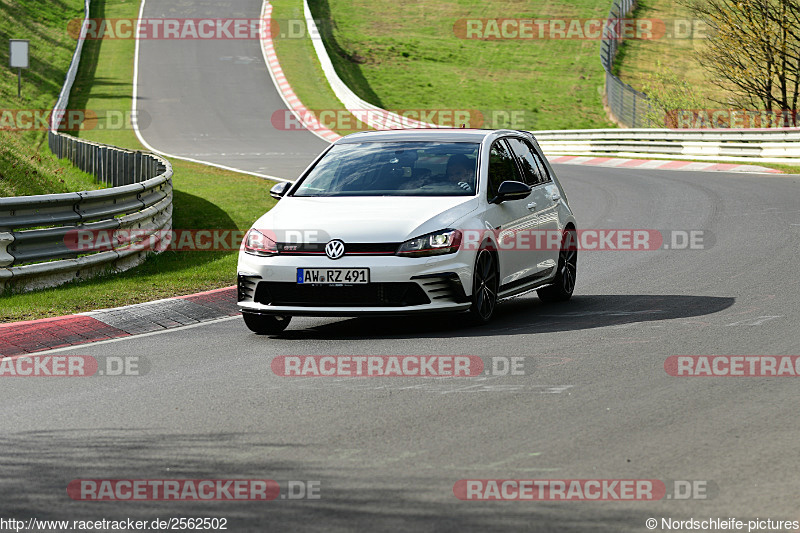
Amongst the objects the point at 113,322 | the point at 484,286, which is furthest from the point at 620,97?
the point at 113,322

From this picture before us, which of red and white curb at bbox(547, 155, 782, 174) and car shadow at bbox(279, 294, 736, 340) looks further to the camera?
red and white curb at bbox(547, 155, 782, 174)

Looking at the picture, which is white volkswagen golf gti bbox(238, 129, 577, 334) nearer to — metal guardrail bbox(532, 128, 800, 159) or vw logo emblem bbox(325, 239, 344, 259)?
vw logo emblem bbox(325, 239, 344, 259)

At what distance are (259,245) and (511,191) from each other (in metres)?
2.21

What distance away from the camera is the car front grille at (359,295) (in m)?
9.37

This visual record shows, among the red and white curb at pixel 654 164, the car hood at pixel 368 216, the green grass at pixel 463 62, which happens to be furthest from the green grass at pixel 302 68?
the car hood at pixel 368 216

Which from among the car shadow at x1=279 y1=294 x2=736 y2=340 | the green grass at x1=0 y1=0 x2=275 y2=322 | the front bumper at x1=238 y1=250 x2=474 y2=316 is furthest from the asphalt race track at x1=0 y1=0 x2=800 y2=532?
the green grass at x1=0 y1=0 x2=275 y2=322

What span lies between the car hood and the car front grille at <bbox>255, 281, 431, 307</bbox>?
1.22ft

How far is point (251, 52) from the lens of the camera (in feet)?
206

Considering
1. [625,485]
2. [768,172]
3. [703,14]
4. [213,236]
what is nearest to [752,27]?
[703,14]

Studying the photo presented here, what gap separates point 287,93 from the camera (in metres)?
52.8

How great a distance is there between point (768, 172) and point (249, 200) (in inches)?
527

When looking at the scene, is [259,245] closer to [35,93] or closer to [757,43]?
[757,43]

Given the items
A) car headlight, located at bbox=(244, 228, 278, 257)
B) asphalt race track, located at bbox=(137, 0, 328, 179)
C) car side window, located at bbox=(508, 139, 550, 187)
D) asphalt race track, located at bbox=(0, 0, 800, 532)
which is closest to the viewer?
asphalt race track, located at bbox=(0, 0, 800, 532)

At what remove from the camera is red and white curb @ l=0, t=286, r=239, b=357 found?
9.76 meters
